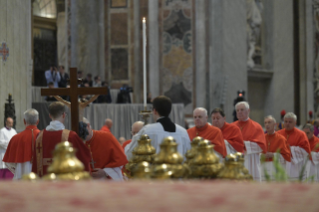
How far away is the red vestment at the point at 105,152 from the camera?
16.8ft

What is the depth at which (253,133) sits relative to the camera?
24.6 ft

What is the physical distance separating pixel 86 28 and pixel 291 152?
12.3m

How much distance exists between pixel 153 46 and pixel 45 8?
8242 mm

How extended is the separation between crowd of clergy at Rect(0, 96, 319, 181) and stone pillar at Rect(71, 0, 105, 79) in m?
8.88

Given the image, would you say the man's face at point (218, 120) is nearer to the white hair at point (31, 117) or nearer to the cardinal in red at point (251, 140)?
the cardinal in red at point (251, 140)

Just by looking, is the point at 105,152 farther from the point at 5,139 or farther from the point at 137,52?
the point at 137,52

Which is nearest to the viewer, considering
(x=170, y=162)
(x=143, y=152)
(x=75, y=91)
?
(x=170, y=162)

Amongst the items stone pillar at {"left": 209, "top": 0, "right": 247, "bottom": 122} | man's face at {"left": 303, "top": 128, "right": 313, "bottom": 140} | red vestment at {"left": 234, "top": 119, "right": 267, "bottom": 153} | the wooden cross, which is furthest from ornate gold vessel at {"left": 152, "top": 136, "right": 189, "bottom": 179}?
stone pillar at {"left": 209, "top": 0, "right": 247, "bottom": 122}

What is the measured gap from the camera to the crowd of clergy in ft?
14.1

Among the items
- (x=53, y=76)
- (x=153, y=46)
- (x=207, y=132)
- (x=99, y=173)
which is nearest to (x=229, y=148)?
(x=207, y=132)

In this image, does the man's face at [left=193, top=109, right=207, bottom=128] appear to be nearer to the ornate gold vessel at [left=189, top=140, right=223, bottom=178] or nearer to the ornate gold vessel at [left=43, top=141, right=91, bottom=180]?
the ornate gold vessel at [left=189, top=140, right=223, bottom=178]

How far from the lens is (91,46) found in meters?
18.8

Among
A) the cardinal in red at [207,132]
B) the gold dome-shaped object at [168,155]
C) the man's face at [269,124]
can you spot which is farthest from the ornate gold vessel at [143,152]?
the man's face at [269,124]

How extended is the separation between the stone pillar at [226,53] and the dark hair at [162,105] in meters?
13.4
